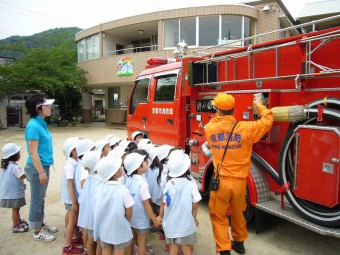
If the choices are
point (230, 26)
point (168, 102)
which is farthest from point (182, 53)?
point (230, 26)

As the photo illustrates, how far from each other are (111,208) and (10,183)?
2.00 metres

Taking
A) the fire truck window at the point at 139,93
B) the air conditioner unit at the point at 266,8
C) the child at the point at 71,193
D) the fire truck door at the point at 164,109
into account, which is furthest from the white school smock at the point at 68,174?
the air conditioner unit at the point at 266,8

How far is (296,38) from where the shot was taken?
311 cm

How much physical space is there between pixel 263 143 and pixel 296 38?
1281 mm

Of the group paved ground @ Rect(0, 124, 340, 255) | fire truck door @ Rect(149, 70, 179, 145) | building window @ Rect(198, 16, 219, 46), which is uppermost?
building window @ Rect(198, 16, 219, 46)

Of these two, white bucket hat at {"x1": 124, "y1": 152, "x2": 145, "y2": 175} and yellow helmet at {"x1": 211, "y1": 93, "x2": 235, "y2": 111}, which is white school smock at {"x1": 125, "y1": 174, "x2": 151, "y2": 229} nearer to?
white bucket hat at {"x1": 124, "y1": 152, "x2": 145, "y2": 175}

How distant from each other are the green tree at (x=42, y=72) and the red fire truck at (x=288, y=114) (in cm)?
1435

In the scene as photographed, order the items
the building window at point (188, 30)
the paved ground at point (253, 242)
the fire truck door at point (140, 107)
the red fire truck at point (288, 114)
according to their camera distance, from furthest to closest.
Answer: the building window at point (188, 30)
the fire truck door at point (140, 107)
the paved ground at point (253, 242)
the red fire truck at point (288, 114)

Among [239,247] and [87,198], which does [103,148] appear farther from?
[239,247]

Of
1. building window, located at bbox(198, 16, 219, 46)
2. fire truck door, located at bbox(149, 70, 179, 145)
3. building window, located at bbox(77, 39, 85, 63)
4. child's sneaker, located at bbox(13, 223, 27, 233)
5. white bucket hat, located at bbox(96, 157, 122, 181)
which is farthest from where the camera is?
building window, located at bbox(77, 39, 85, 63)

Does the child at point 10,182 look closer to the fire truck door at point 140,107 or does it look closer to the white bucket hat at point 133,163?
the white bucket hat at point 133,163

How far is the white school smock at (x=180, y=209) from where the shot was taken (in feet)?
8.71

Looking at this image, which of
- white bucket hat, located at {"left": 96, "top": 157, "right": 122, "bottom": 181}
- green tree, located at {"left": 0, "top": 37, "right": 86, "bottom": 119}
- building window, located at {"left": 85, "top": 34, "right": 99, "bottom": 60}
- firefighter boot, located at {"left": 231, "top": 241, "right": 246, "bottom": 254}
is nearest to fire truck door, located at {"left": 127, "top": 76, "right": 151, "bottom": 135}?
firefighter boot, located at {"left": 231, "top": 241, "right": 246, "bottom": 254}

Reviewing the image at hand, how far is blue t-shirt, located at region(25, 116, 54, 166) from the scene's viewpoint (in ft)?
11.1
